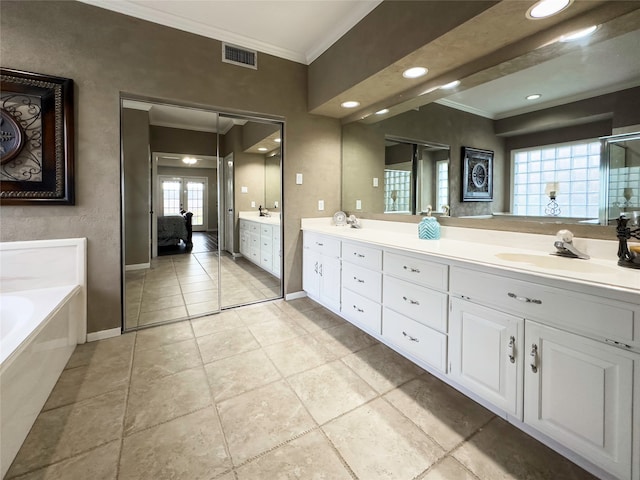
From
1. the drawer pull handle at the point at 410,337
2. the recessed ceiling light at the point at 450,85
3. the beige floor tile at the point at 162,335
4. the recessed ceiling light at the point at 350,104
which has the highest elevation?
the recessed ceiling light at the point at 350,104

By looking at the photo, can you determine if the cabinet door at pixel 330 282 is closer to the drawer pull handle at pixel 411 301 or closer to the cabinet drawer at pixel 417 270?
the cabinet drawer at pixel 417 270

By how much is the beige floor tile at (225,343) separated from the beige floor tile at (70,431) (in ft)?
2.03

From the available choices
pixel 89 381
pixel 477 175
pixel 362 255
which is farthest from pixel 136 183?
pixel 477 175

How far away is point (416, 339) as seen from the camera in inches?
77.8

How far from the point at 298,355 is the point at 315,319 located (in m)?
0.70

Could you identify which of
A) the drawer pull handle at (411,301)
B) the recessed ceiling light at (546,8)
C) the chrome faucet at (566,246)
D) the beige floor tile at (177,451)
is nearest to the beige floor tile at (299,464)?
the beige floor tile at (177,451)

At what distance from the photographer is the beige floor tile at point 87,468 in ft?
4.07

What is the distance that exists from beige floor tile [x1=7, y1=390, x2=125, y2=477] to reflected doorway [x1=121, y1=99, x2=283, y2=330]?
3.53 ft

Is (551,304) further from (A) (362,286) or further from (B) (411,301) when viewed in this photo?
(A) (362,286)

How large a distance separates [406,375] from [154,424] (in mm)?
1521

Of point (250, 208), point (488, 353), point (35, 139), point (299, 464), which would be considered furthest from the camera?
point (250, 208)

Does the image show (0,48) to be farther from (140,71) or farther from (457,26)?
(457,26)

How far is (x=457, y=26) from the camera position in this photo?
171 cm

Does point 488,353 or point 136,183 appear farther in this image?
point 136,183
